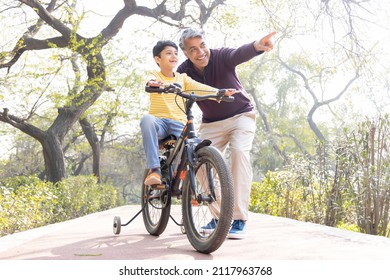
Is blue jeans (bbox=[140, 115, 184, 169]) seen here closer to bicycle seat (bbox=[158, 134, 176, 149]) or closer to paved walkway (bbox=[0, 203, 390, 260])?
bicycle seat (bbox=[158, 134, 176, 149])

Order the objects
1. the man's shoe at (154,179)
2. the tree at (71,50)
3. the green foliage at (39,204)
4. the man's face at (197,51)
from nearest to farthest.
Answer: the man's shoe at (154,179) → the man's face at (197,51) → the green foliage at (39,204) → the tree at (71,50)

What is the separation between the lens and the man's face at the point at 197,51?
5.11 m

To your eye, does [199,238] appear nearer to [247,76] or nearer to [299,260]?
[299,260]

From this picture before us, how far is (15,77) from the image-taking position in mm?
13703

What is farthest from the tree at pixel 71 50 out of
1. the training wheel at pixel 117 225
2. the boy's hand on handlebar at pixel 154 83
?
the boy's hand on handlebar at pixel 154 83

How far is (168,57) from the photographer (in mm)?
5133

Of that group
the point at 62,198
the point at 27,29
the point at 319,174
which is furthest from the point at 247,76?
the point at 319,174

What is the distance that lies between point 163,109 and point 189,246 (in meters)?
1.36

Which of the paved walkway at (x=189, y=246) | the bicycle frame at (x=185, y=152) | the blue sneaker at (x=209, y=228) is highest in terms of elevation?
the bicycle frame at (x=185, y=152)

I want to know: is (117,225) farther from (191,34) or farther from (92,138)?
(92,138)

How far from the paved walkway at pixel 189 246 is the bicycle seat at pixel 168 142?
95 centimetres

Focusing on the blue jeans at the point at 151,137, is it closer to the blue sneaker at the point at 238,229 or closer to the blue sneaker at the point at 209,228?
the blue sneaker at the point at 209,228

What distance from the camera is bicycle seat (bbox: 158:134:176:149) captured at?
200 inches

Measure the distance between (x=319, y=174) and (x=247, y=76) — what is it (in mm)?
25708
